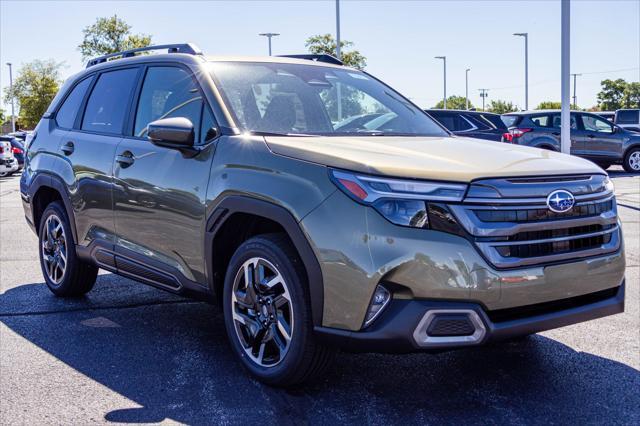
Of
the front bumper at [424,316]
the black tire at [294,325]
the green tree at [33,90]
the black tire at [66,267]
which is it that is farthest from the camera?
the green tree at [33,90]

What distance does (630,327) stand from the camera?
5199 millimetres

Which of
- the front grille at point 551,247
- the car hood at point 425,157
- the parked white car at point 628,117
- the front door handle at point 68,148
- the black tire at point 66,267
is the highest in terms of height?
the parked white car at point 628,117

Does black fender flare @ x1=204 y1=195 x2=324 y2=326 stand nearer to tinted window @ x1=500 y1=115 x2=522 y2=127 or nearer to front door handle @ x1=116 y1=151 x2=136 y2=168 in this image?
front door handle @ x1=116 y1=151 x2=136 y2=168

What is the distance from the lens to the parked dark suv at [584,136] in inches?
820

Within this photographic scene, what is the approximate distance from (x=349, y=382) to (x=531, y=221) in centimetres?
132

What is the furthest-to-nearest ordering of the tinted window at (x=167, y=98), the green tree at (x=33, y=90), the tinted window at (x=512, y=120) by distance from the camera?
the green tree at (x=33, y=90) → the tinted window at (x=512, y=120) → the tinted window at (x=167, y=98)

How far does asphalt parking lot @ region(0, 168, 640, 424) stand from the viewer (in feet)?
12.1

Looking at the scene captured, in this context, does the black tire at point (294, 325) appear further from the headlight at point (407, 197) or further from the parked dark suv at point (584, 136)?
the parked dark suv at point (584, 136)

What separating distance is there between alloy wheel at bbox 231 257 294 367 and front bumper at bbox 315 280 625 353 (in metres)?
0.34

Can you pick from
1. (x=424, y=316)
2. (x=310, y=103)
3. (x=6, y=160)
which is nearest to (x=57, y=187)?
(x=310, y=103)

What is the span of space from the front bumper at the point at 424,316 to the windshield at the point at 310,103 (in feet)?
4.38

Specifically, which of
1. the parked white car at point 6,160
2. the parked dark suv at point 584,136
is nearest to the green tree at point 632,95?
the parked dark suv at point 584,136

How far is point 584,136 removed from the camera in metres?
21.8

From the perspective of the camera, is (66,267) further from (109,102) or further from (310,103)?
(310,103)
